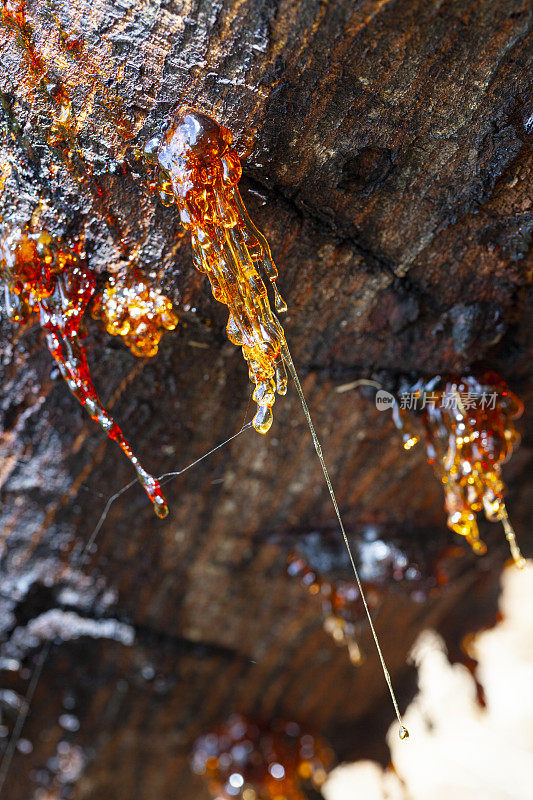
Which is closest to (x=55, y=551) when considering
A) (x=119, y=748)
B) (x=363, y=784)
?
(x=119, y=748)

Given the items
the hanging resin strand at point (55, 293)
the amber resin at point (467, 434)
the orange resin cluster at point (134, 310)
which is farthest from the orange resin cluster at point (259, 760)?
the orange resin cluster at point (134, 310)

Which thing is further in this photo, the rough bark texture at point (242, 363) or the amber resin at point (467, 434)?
the amber resin at point (467, 434)

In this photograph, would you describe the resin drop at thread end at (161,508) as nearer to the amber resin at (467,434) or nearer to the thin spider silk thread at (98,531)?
the thin spider silk thread at (98,531)

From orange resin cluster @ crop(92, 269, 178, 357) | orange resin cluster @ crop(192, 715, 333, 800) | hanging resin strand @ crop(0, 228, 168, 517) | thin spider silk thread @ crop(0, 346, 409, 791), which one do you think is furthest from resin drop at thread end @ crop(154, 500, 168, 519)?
orange resin cluster @ crop(192, 715, 333, 800)

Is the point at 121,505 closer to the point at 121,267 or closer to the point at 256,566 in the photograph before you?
the point at 256,566

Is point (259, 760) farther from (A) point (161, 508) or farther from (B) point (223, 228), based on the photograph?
(B) point (223, 228)

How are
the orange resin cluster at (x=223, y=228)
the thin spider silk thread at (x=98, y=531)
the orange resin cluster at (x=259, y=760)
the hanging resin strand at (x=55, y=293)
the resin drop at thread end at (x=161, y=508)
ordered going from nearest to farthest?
the orange resin cluster at (x=223, y=228) < the hanging resin strand at (x=55, y=293) < the thin spider silk thread at (x=98, y=531) < the resin drop at thread end at (x=161, y=508) < the orange resin cluster at (x=259, y=760)

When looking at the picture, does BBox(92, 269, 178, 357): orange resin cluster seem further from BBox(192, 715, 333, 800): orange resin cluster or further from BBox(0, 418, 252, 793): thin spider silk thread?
BBox(192, 715, 333, 800): orange resin cluster

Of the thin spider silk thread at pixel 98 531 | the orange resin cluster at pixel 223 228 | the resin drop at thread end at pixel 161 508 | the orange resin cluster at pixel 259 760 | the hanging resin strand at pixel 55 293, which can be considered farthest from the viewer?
the orange resin cluster at pixel 259 760
